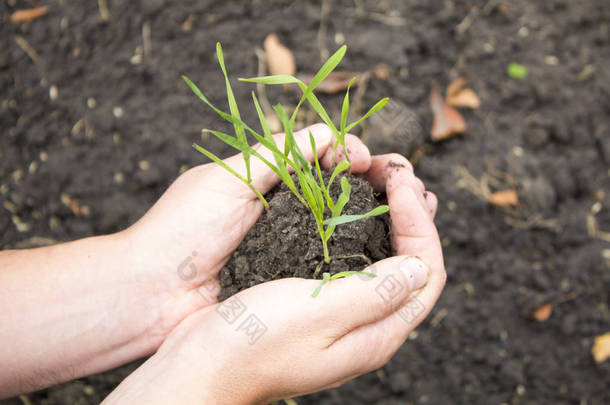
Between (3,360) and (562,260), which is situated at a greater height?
(3,360)

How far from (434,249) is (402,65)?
90 cm

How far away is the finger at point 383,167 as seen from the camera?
1179mm

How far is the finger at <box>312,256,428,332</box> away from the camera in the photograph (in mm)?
974

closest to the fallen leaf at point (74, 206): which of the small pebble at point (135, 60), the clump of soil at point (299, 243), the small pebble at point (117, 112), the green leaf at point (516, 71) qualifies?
the small pebble at point (117, 112)

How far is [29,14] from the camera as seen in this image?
1.84 meters

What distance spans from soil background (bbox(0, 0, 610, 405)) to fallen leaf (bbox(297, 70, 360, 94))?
5 cm

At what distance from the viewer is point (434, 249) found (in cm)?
109

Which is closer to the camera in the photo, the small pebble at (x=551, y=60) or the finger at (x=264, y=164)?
the finger at (x=264, y=164)

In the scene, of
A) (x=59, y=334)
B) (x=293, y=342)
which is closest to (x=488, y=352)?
(x=293, y=342)

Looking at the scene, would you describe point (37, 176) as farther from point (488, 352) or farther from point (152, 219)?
point (488, 352)

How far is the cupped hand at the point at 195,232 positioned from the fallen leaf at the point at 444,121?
61cm

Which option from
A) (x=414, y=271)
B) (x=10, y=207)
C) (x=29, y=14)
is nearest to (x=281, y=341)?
(x=414, y=271)

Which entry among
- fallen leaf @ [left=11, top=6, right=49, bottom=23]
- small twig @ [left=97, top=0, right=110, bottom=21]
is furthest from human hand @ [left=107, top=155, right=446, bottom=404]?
fallen leaf @ [left=11, top=6, right=49, bottom=23]

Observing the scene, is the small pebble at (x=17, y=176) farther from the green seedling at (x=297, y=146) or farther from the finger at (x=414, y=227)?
the finger at (x=414, y=227)
